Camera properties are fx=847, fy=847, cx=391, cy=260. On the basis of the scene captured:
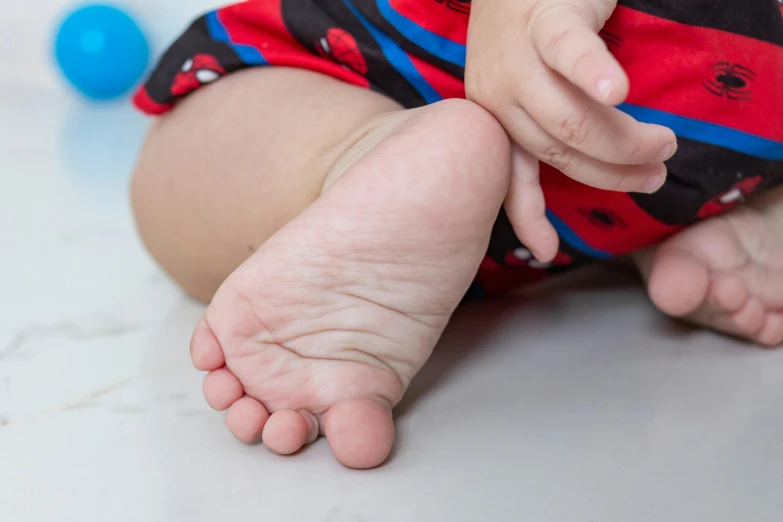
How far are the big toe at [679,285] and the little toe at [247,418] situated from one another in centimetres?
37

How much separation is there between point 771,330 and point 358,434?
16.7 inches

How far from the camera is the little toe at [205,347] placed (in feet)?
1.99

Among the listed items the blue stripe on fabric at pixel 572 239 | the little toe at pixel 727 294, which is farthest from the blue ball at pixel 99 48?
the little toe at pixel 727 294

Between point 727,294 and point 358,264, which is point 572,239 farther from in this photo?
point 358,264

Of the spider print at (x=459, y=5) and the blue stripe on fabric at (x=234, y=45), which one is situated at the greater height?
the spider print at (x=459, y=5)

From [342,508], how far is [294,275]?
0.53ft

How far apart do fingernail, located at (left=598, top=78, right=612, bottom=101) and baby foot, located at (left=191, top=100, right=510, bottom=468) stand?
4.7 inches

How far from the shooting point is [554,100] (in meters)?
A: 0.54

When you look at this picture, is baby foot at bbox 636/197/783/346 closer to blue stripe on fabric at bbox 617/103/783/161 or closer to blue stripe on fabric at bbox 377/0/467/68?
blue stripe on fabric at bbox 617/103/783/161

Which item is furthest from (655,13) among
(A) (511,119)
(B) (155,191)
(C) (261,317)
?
(B) (155,191)

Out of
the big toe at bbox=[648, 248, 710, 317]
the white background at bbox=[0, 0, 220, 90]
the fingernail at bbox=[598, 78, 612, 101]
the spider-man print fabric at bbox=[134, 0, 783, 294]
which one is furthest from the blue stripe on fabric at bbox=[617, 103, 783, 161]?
the white background at bbox=[0, 0, 220, 90]

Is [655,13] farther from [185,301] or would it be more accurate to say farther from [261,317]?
[185,301]

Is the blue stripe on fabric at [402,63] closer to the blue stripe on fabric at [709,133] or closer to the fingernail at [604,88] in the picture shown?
the blue stripe on fabric at [709,133]

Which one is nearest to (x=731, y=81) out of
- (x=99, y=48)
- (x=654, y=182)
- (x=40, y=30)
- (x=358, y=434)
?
(x=654, y=182)
